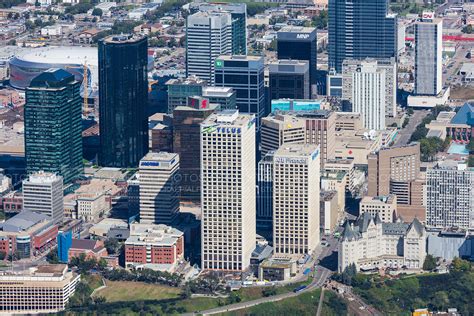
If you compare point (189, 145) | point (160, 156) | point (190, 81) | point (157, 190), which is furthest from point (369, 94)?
point (157, 190)

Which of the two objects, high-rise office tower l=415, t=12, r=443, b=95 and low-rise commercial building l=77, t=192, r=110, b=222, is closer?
low-rise commercial building l=77, t=192, r=110, b=222

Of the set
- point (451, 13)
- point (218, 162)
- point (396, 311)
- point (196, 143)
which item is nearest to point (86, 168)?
point (196, 143)

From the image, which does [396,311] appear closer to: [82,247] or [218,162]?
[218,162]

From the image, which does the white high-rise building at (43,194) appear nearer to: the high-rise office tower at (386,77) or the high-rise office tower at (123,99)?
the high-rise office tower at (123,99)

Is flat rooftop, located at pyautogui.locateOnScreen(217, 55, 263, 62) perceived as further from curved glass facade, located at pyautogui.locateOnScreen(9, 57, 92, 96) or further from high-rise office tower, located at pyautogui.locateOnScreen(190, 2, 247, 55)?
curved glass facade, located at pyautogui.locateOnScreen(9, 57, 92, 96)

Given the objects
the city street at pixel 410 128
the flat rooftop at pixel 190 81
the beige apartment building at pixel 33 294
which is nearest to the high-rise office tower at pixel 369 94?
the city street at pixel 410 128

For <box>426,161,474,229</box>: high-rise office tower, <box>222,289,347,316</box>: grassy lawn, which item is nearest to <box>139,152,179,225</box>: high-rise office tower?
<box>222,289,347,316</box>: grassy lawn
